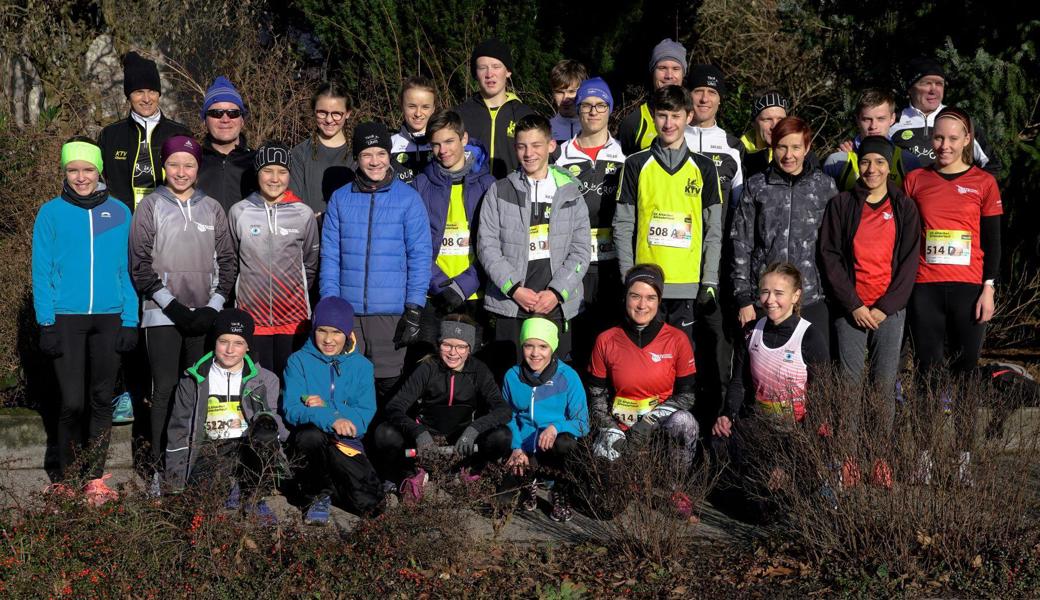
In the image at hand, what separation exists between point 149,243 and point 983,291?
504 centimetres

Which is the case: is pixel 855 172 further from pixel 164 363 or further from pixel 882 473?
pixel 164 363

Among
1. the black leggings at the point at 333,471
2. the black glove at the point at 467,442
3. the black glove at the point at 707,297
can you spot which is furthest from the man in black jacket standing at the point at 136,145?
the black glove at the point at 707,297

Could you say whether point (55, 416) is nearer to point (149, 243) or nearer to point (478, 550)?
point (149, 243)

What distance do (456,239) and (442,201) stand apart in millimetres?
261

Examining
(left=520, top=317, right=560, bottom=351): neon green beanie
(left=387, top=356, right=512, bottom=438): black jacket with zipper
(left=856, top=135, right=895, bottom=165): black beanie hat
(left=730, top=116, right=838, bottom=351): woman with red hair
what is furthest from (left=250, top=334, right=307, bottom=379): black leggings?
(left=856, top=135, right=895, bottom=165): black beanie hat

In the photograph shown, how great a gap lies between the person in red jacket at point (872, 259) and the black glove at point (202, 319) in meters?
3.69

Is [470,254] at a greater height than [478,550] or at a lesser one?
greater

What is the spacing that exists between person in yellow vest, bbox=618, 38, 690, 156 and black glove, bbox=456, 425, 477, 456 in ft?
7.92

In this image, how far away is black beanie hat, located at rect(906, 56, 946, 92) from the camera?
738cm

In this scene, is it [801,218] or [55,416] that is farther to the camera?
[55,416]

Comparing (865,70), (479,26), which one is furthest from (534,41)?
(865,70)

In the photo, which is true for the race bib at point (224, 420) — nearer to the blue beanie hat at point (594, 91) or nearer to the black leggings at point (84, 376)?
the black leggings at point (84, 376)

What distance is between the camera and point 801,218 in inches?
263

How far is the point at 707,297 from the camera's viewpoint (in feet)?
22.6
